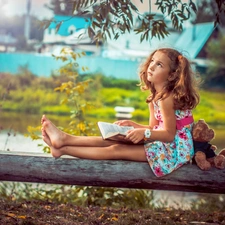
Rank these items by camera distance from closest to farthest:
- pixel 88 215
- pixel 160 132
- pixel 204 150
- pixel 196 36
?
pixel 160 132 → pixel 204 150 → pixel 88 215 → pixel 196 36

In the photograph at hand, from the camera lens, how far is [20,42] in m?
13.8

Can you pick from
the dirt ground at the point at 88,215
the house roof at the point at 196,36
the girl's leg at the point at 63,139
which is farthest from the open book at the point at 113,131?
the house roof at the point at 196,36

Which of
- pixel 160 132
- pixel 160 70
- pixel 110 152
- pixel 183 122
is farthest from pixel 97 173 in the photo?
pixel 160 70

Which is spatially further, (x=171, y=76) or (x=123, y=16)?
(x=123, y=16)

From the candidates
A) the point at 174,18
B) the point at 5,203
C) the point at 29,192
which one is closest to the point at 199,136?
the point at 174,18

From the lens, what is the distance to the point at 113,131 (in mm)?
3334

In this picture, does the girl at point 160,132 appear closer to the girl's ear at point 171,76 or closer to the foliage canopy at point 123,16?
the girl's ear at point 171,76

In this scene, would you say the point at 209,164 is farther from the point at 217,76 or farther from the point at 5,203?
the point at 217,76

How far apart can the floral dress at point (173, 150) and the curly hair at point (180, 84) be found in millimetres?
Result: 55

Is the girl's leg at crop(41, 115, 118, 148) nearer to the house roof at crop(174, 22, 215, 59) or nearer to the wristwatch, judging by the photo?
the wristwatch

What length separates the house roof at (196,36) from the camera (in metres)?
13.1

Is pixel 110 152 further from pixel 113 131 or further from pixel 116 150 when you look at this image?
pixel 113 131

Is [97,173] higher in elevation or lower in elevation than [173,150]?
lower

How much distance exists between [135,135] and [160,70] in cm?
40
